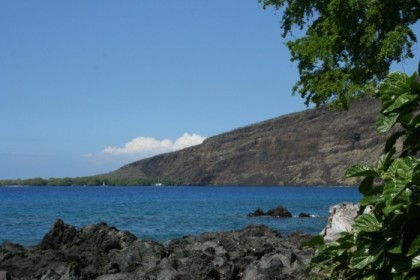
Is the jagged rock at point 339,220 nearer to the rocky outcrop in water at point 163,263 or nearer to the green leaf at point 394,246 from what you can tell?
the rocky outcrop in water at point 163,263

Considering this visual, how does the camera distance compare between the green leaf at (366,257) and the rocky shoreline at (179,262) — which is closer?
the green leaf at (366,257)

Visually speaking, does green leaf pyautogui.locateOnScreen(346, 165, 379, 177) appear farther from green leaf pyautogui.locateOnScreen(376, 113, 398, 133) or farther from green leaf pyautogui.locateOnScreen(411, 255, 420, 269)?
green leaf pyautogui.locateOnScreen(411, 255, 420, 269)

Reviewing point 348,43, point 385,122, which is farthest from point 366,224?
point 348,43

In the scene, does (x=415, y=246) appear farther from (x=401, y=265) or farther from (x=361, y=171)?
(x=361, y=171)

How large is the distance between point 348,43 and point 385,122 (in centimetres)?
2027

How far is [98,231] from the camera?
28188mm

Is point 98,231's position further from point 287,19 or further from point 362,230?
point 362,230

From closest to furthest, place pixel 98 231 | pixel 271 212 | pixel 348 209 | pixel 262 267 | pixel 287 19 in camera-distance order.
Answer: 1. pixel 348 209
2. pixel 262 267
3. pixel 287 19
4. pixel 98 231
5. pixel 271 212

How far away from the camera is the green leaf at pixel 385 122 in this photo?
3.96 metres

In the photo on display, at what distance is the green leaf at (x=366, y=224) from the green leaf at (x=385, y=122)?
48 cm

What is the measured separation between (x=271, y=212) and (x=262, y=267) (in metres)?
57.8

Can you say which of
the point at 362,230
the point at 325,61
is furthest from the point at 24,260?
the point at 362,230

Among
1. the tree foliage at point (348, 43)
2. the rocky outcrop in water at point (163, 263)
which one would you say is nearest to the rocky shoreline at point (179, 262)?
the rocky outcrop in water at point (163, 263)

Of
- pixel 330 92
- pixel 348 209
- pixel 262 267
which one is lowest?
pixel 262 267
